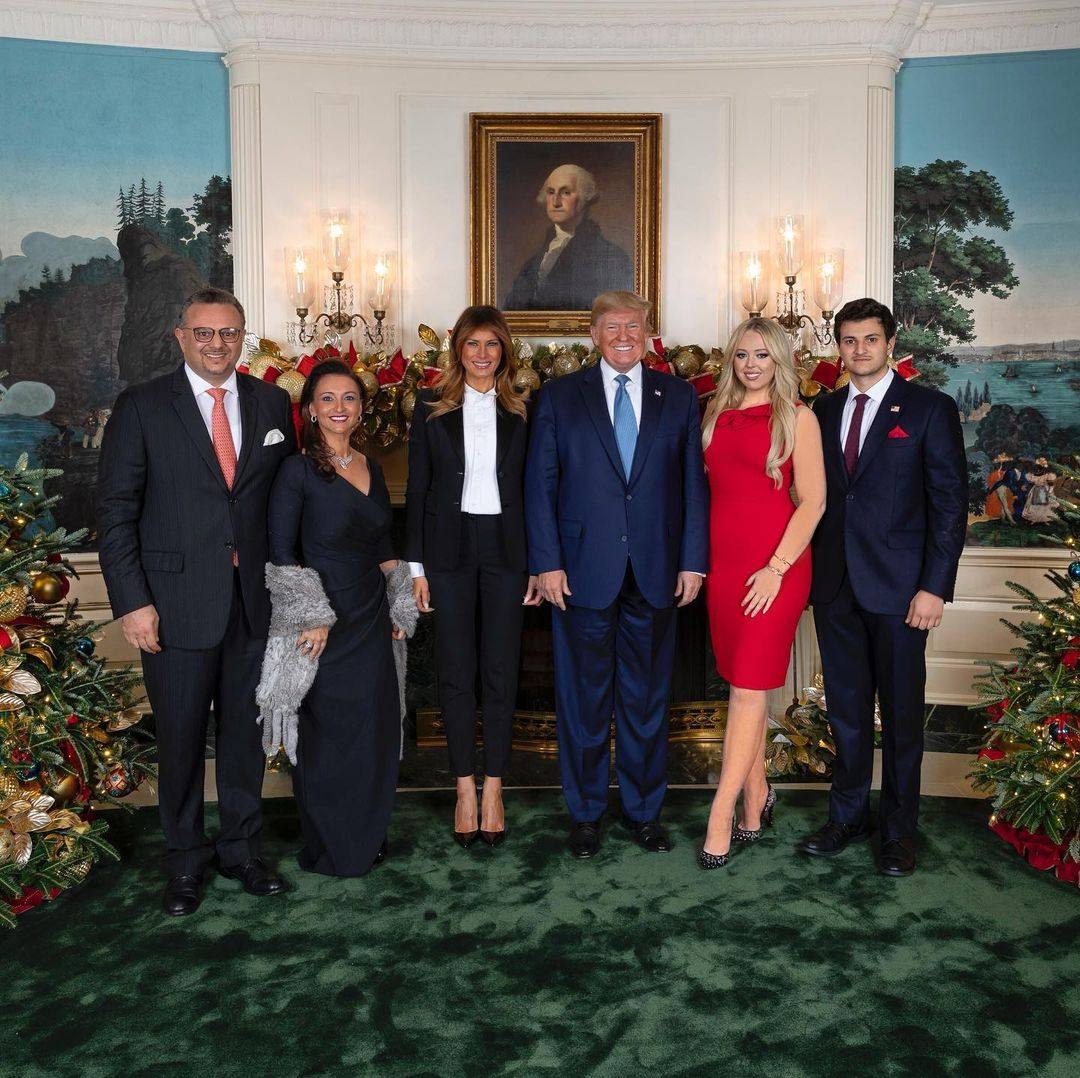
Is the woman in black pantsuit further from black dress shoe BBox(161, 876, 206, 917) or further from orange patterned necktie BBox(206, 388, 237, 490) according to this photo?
black dress shoe BBox(161, 876, 206, 917)

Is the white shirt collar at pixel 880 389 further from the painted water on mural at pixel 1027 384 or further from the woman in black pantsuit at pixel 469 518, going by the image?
the painted water on mural at pixel 1027 384

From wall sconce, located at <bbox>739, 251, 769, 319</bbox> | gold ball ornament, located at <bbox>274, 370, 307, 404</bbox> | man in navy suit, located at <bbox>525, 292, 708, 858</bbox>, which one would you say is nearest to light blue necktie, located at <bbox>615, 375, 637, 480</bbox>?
man in navy suit, located at <bbox>525, 292, 708, 858</bbox>

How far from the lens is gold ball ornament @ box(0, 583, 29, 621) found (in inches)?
118

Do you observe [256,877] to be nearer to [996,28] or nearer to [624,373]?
[624,373]

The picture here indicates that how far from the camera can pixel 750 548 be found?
10.5 ft

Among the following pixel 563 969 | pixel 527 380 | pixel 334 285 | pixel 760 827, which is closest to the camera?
pixel 563 969

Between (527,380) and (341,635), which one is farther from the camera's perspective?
(527,380)

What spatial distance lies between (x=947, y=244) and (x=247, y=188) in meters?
3.50

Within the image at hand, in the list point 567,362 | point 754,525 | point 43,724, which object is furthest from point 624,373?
point 43,724

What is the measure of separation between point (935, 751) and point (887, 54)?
11.1 feet

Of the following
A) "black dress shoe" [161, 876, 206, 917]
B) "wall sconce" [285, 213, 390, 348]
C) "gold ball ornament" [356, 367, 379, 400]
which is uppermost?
"wall sconce" [285, 213, 390, 348]

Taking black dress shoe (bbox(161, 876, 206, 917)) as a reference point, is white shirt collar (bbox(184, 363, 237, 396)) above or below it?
above

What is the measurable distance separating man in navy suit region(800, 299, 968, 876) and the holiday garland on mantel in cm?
98

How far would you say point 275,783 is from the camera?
418 centimetres
